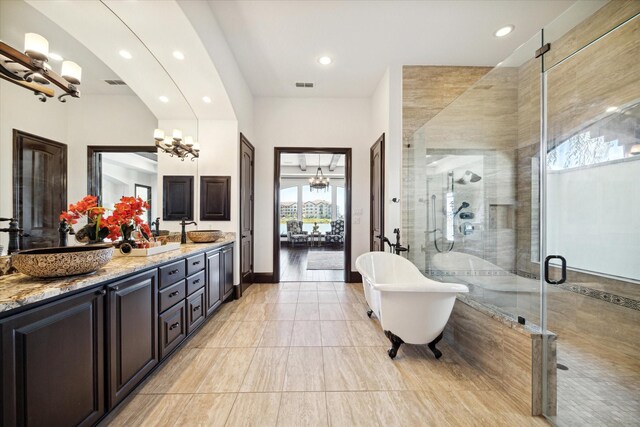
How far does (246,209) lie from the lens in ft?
13.9

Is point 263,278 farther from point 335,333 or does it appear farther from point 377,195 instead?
point 377,195

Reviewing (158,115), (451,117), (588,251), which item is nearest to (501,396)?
(588,251)

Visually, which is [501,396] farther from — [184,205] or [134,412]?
[184,205]

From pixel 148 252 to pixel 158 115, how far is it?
5.49 ft

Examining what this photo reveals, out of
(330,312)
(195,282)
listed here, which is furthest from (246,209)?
(330,312)

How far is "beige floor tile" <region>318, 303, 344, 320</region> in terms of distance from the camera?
10.2ft

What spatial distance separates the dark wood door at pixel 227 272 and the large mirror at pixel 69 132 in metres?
0.96

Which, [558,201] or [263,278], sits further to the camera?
[263,278]

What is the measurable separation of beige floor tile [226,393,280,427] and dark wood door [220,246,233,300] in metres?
1.74

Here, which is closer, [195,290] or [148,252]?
[148,252]

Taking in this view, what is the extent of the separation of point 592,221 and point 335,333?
2.55 m

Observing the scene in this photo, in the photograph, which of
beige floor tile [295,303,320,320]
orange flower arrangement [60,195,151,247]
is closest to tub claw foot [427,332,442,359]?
beige floor tile [295,303,320,320]

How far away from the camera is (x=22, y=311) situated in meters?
1.04

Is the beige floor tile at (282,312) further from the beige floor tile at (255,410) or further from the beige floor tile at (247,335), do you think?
the beige floor tile at (255,410)
